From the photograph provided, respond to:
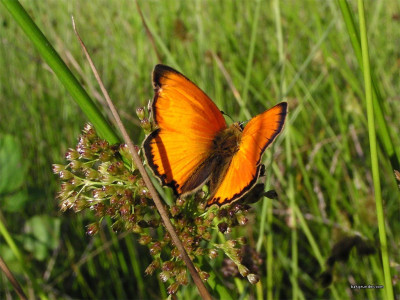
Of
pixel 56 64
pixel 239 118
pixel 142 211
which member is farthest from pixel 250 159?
pixel 239 118

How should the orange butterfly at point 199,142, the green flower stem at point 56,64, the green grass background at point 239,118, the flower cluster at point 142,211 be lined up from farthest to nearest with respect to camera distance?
the green grass background at point 239,118 < the orange butterfly at point 199,142 < the flower cluster at point 142,211 < the green flower stem at point 56,64

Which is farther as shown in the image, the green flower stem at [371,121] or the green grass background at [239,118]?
the green grass background at [239,118]

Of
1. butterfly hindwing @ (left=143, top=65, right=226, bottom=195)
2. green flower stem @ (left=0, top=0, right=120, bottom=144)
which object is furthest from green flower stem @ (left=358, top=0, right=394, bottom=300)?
green flower stem @ (left=0, top=0, right=120, bottom=144)

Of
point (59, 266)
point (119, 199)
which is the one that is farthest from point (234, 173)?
point (59, 266)

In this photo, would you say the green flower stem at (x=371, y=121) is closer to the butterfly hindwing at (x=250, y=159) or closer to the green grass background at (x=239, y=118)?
the butterfly hindwing at (x=250, y=159)

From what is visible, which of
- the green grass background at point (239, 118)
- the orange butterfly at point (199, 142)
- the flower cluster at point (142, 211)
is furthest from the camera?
the green grass background at point (239, 118)

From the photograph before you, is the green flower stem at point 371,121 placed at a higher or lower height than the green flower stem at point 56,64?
lower

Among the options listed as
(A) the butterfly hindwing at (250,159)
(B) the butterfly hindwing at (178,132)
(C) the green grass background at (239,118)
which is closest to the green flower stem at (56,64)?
(B) the butterfly hindwing at (178,132)

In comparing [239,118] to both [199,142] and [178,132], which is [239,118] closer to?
[199,142]
